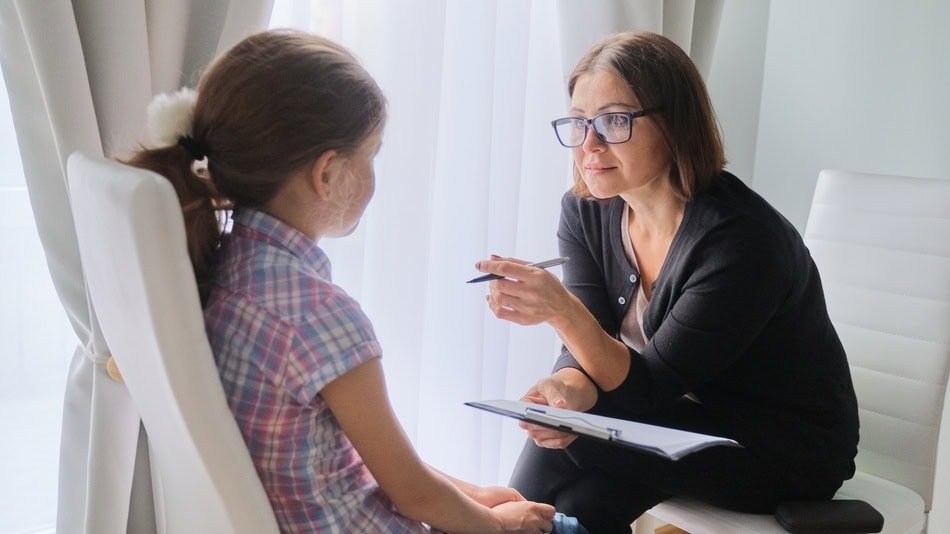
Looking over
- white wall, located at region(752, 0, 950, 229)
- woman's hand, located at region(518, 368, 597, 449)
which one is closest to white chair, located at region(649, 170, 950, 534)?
woman's hand, located at region(518, 368, 597, 449)

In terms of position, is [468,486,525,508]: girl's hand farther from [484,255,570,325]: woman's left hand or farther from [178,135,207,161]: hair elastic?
[178,135,207,161]: hair elastic

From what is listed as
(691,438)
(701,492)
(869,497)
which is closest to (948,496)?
(869,497)

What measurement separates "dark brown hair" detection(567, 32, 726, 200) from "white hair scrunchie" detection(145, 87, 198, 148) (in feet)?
2.28

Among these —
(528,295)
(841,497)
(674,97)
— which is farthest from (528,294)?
(841,497)

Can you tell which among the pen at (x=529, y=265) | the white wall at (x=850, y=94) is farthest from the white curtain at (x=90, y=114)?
the white wall at (x=850, y=94)

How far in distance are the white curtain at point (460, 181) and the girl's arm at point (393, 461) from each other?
0.70 m

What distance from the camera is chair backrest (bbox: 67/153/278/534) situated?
2.39 ft

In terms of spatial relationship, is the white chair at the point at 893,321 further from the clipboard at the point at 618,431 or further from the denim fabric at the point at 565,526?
the clipboard at the point at 618,431

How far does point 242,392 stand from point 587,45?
1.18 meters

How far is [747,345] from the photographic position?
4.47ft

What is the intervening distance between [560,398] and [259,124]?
0.64m

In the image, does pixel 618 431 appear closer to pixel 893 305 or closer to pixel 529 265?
pixel 529 265

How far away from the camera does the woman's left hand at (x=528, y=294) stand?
1314mm

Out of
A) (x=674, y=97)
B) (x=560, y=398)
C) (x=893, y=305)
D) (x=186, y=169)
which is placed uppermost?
(x=674, y=97)
